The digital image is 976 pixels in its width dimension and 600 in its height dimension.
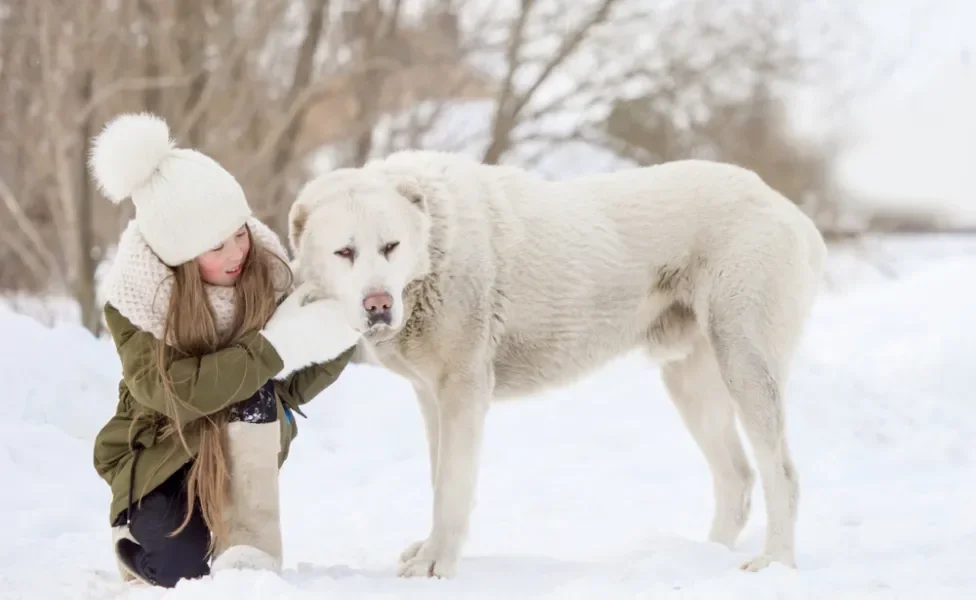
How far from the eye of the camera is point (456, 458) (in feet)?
11.3

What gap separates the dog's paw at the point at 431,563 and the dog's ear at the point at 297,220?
1.19m

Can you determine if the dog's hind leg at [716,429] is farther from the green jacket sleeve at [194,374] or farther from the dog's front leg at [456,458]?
the green jacket sleeve at [194,374]

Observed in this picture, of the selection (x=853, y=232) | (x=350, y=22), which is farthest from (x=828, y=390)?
(x=350, y=22)

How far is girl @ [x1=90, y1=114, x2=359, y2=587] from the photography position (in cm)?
290

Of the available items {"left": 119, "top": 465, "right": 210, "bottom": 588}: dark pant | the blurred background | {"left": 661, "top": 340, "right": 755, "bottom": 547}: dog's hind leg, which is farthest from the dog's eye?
the blurred background

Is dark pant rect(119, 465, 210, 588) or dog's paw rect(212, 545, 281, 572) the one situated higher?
dog's paw rect(212, 545, 281, 572)

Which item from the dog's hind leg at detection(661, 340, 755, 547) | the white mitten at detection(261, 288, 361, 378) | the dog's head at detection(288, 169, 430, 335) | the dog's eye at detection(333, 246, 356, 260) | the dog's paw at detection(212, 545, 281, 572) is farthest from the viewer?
the dog's hind leg at detection(661, 340, 755, 547)

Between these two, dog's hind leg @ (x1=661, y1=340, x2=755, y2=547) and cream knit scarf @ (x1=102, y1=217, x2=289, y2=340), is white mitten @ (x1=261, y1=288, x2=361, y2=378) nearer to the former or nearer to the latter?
cream knit scarf @ (x1=102, y1=217, x2=289, y2=340)

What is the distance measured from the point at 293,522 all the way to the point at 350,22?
6569mm

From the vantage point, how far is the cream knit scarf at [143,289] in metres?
2.91

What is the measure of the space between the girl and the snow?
0.74 ft

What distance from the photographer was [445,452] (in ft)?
11.3

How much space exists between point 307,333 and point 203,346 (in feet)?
1.08

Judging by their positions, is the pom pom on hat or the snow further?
the snow
